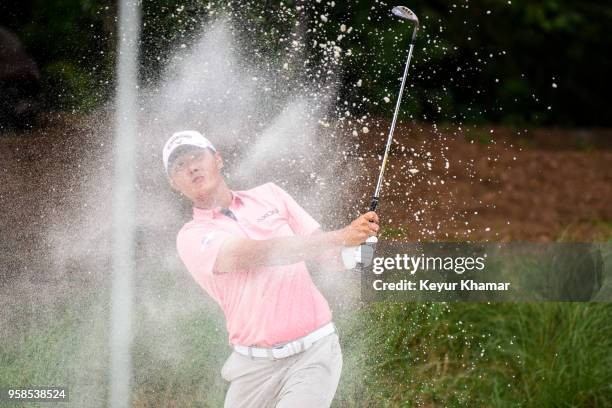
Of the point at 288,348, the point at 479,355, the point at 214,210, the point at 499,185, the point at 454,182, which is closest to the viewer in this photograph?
the point at 288,348

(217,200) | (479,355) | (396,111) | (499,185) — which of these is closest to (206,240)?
(217,200)

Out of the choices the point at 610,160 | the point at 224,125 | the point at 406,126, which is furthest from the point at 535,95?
the point at 224,125

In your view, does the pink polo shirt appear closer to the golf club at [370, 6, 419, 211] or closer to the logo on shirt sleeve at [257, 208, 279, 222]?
the logo on shirt sleeve at [257, 208, 279, 222]

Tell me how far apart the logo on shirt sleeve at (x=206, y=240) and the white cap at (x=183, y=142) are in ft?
1.04

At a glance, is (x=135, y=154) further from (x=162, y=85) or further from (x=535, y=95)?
(x=535, y=95)

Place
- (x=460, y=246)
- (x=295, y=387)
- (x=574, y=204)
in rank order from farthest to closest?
(x=574, y=204), (x=460, y=246), (x=295, y=387)

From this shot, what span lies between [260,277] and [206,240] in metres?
0.24

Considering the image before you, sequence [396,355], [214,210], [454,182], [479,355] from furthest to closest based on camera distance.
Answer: [454,182] < [479,355] < [396,355] < [214,210]

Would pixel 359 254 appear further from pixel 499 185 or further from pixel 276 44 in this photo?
pixel 499 185

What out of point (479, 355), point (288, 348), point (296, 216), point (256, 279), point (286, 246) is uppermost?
point (296, 216)

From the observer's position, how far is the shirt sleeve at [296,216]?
3.31 metres

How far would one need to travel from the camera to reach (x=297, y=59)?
351cm

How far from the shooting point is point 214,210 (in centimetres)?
325

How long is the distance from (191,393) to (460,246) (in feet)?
4.05
